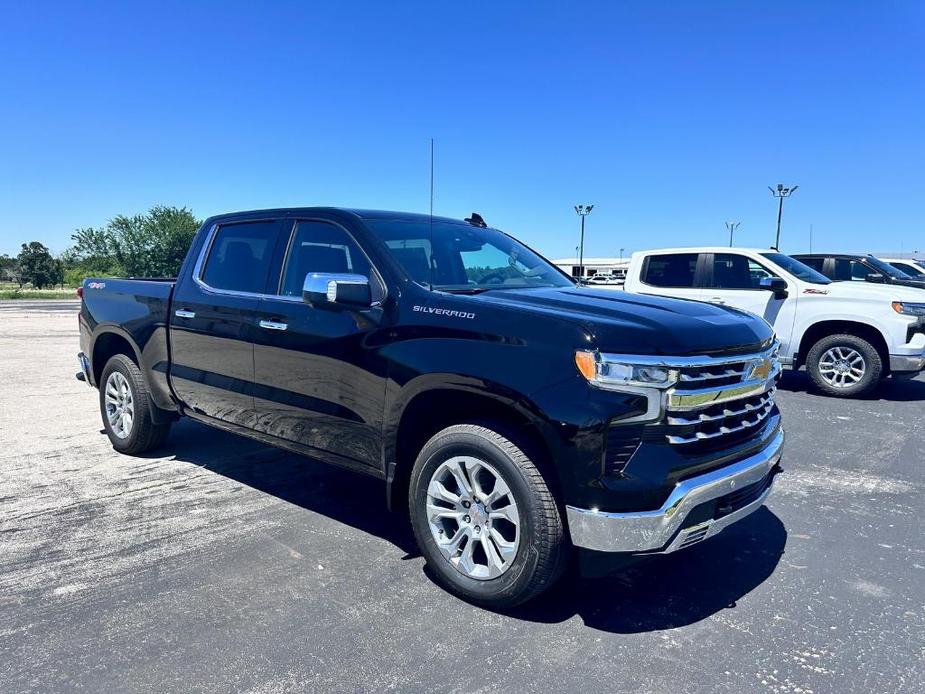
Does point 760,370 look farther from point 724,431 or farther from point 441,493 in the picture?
point 441,493

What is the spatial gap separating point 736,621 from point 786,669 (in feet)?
1.27

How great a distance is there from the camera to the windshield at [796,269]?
9148 millimetres

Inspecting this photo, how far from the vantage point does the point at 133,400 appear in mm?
5422

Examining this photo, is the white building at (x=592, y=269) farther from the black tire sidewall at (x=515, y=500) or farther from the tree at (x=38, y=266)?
the tree at (x=38, y=266)

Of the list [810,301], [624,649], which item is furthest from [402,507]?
[810,301]

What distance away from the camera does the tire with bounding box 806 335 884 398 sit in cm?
848

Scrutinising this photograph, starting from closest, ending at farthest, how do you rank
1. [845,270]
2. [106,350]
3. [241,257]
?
[241,257], [106,350], [845,270]

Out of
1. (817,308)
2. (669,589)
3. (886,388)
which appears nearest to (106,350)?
(669,589)

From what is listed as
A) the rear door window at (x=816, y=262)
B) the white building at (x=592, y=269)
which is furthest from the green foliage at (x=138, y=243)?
the rear door window at (x=816, y=262)

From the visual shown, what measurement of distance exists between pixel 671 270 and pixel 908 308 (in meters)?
Result: 3.02

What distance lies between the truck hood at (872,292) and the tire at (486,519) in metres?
7.44

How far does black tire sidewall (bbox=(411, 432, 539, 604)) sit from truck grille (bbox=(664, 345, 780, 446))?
27.0 inches

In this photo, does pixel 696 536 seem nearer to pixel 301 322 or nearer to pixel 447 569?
pixel 447 569

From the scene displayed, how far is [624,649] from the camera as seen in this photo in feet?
9.38
